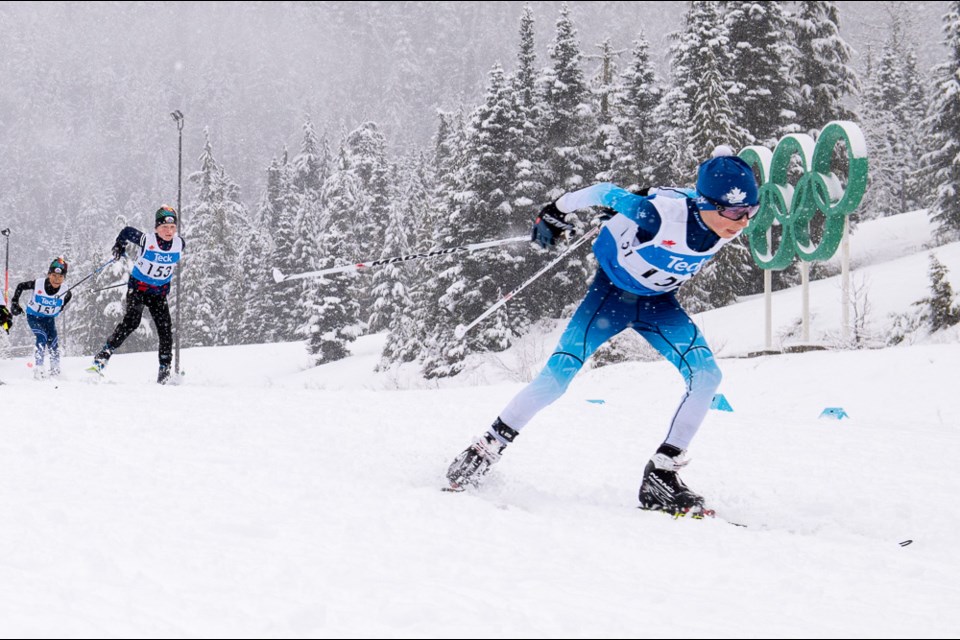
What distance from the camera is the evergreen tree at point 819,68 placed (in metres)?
29.7

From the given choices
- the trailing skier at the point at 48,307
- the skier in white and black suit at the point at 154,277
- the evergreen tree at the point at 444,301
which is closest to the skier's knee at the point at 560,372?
the skier in white and black suit at the point at 154,277

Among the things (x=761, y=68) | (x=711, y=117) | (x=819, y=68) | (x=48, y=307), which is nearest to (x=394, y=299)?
(x=711, y=117)

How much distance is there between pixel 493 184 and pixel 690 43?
897 cm

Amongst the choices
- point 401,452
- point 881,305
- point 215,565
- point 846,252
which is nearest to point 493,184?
point 881,305

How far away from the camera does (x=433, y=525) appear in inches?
131

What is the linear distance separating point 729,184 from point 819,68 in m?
29.7

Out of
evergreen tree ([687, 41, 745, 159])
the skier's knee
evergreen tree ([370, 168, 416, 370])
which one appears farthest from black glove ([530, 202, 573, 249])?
evergreen tree ([370, 168, 416, 370])

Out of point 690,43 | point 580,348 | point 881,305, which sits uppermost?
point 690,43

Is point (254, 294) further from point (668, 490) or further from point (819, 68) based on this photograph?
point (668, 490)

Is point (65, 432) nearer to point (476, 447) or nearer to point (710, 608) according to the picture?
point (476, 447)

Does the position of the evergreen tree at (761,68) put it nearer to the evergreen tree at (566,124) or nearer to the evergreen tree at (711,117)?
the evergreen tree at (711,117)

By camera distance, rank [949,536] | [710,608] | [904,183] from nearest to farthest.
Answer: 1. [710,608]
2. [949,536]
3. [904,183]

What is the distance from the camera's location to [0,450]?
4.37 meters

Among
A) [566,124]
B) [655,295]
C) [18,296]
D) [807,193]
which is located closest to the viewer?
[655,295]
